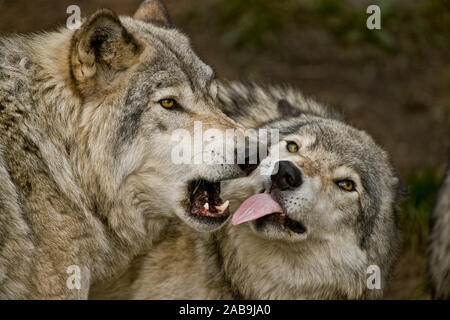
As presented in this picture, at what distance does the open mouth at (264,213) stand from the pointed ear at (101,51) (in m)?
1.10

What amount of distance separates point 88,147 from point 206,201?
0.74 metres

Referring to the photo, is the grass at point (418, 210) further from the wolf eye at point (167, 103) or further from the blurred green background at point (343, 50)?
the wolf eye at point (167, 103)

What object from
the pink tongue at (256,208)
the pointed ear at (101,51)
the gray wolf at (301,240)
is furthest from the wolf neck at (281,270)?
the pointed ear at (101,51)

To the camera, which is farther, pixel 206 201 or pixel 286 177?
pixel 286 177

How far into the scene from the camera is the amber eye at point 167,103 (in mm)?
3516

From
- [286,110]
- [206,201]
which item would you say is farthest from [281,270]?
[286,110]

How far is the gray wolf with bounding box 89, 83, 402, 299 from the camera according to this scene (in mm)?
3957

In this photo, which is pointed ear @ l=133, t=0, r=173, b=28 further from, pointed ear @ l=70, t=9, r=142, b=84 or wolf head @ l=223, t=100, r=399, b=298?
wolf head @ l=223, t=100, r=399, b=298

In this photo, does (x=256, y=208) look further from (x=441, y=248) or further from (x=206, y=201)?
(x=441, y=248)

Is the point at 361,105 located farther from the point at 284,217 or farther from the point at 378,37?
the point at 284,217

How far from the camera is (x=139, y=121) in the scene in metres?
3.49

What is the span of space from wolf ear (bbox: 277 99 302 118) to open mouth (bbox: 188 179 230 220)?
4.04 feet

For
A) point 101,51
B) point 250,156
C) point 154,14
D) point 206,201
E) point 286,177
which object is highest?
point 154,14

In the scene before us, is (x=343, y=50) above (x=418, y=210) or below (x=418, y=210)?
above
